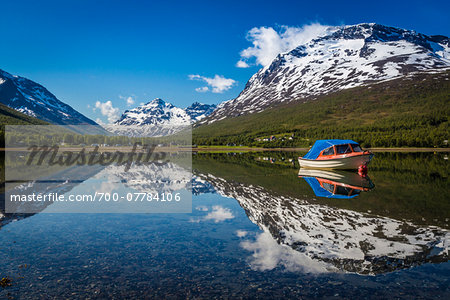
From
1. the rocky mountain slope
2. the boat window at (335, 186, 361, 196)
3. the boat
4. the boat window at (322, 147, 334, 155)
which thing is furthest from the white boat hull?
the rocky mountain slope

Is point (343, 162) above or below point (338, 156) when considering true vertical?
below

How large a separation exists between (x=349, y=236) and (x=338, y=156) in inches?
1481

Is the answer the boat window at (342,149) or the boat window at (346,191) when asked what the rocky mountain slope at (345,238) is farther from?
the boat window at (342,149)

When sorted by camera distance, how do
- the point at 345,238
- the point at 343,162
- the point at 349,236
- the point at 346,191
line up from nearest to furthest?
1. the point at 345,238
2. the point at 349,236
3. the point at 346,191
4. the point at 343,162

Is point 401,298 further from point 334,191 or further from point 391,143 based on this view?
point 391,143

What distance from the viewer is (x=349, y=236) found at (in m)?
15.1

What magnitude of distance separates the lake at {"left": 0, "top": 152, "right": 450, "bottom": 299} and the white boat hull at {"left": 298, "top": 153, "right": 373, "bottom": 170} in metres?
26.6

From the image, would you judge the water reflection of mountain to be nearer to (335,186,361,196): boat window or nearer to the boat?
(335,186,361,196): boat window

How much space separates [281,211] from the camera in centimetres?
2062

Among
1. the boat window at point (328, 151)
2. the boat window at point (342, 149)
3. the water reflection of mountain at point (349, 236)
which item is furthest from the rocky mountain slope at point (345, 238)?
the boat window at point (328, 151)

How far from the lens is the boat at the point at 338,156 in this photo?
49.6 meters

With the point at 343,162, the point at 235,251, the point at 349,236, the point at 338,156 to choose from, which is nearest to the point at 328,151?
the point at 338,156

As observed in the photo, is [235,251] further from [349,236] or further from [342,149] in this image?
[342,149]

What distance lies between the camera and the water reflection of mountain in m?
12.2
